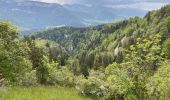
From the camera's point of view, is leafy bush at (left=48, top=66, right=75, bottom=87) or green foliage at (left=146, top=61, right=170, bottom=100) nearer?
green foliage at (left=146, top=61, right=170, bottom=100)

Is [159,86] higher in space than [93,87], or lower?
higher

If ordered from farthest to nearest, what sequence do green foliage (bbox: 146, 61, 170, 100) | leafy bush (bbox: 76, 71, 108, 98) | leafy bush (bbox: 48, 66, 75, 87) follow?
leafy bush (bbox: 48, 66, 75, 87), leafy bush (bbox: 76, 71, 108, 98), green foliage (bbox: 146, 61, 170, 100)

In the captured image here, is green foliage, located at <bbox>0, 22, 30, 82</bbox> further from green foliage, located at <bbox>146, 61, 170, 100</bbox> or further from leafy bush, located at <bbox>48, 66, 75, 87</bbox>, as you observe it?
leafy bush, located at <bbox>48, 66, 75, 87</bbox>

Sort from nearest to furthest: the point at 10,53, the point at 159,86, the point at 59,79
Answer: the point at 159,86 < the point at 10,53 < the point at 59,79

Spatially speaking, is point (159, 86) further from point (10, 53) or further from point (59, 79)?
point (59, 79)

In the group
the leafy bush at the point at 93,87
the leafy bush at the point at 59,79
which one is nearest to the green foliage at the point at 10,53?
the leafy bush at the point at 93,87

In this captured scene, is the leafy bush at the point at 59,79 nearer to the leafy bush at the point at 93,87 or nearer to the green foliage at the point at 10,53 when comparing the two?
the green foliage at the point at 10,53

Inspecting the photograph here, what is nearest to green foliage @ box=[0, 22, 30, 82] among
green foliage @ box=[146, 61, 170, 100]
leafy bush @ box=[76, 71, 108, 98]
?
leafy bush @ box=[76, 71, 108, 98]

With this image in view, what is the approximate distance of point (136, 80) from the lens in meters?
14.8

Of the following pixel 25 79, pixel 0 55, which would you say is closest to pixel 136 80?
pixel 0 55

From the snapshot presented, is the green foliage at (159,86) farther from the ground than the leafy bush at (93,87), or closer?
farther from the ground

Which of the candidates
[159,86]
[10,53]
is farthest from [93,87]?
[159,86]

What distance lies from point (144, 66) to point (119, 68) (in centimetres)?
172

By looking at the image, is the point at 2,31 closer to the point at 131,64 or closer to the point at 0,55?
the point at 0,55
